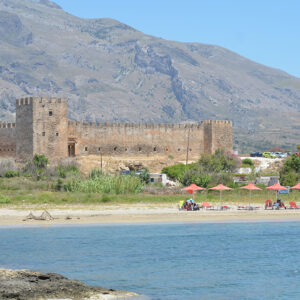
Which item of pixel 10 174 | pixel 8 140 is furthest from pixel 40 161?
pixel 8 140

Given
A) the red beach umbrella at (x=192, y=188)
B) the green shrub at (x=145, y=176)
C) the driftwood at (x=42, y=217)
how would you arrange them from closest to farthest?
the driftwood at (x=42, y=217), the red beach umbrella at (x=192, y=188), the green shrub at (x=145, y=176)

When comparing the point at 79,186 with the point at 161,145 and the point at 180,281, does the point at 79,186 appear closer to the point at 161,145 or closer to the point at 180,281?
the point at 161,145

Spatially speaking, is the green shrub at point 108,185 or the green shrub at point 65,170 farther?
the green shrub at point 65,170

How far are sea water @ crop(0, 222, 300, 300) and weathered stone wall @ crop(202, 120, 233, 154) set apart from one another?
23678mm

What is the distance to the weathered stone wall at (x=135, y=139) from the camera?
48688 millimetres

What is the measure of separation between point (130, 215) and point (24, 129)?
1934 cm

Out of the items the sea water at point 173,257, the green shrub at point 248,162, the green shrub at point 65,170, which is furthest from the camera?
the green shrub at point 248,162

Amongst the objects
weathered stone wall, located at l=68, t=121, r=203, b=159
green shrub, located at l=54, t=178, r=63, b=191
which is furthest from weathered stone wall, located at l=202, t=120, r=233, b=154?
green shrub, located at l=54, t=178, r=63, b=191

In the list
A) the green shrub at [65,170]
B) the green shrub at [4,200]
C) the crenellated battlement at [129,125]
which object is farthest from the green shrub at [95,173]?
the green shrub at [4,200]

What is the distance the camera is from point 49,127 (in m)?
46.2

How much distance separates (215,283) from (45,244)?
7.08m

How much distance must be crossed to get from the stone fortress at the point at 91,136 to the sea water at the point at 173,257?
803 inches

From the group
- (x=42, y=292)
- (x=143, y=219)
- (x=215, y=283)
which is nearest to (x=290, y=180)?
(x=143, y=219)

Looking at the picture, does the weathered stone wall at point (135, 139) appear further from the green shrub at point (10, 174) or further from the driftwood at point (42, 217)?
the driftwood at point (42, 217)
